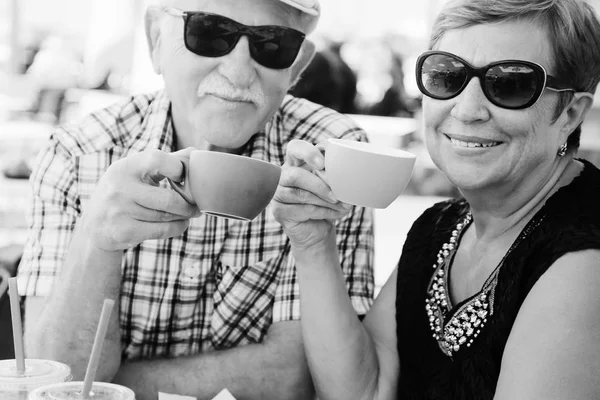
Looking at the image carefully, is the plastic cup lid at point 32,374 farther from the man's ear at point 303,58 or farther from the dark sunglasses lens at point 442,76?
the man's ear at point 303,58

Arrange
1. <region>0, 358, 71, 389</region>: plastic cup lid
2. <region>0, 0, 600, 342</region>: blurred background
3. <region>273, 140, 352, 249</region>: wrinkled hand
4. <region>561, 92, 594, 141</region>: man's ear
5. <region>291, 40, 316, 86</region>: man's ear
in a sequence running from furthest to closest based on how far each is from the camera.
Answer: <region>0, 0, 600, 342</region>: blurred background < <region>291, 40, 316, 86</region>: man's ear < <region>561, 92, 594, 141</region>: man's ear < <region>273, 140, 352, 249</region>: wrinkled hand < <region>0, 358, 71, 389</region>: plastic cup lid

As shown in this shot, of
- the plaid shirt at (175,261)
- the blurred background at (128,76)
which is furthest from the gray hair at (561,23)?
the blurred background at (128,76)

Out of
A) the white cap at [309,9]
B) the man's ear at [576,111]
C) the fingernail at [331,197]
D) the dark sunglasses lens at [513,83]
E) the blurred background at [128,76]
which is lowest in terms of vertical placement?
the blurred background at [128,76]

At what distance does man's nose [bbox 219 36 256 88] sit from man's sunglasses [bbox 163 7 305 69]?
0.4 inches

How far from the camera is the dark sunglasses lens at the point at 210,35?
193 centimetres

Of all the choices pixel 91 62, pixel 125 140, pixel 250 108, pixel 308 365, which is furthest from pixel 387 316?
pixel 91 62

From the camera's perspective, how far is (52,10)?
8617 millimetres

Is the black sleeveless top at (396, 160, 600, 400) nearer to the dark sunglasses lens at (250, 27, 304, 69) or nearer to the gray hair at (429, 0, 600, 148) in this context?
the gray hair at (429, 0, 600, 148)

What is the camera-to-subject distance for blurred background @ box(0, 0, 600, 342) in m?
6.62

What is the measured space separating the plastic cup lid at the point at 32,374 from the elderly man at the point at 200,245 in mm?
445

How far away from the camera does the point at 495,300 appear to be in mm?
1736

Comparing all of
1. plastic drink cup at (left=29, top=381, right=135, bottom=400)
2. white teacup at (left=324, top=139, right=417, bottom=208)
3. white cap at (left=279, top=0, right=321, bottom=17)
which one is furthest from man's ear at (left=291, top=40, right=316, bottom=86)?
plastic drink cup at (left=29, top=381, right=135, bottom=400)

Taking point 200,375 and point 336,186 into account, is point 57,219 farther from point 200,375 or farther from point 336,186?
point 336,186

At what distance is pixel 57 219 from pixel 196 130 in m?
0.43
